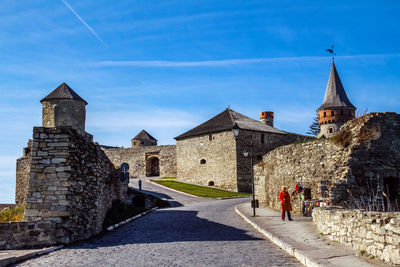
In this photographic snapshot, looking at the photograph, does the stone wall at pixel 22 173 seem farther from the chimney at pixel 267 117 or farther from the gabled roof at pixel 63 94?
the chimney at pixel 267 117

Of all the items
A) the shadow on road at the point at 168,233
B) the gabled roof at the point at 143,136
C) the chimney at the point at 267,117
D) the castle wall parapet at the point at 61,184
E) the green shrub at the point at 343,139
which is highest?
the chimney at the point at 267,117

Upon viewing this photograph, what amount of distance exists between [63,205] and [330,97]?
189 ft

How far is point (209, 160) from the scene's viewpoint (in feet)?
150

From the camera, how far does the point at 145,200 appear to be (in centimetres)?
2945

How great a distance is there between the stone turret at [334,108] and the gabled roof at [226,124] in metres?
17.9

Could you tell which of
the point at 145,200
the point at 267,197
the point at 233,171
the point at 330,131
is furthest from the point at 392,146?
the point at 330,131

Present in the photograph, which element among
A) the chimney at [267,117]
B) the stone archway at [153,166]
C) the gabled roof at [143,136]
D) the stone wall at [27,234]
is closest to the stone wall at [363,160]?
the stone wall at [27,234]

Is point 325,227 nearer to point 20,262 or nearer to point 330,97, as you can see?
point 20,262

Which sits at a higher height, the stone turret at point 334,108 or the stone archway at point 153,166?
the stone turret at point 334,108

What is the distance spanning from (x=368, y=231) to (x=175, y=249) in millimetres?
4484

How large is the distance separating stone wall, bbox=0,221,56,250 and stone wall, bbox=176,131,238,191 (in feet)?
→ 107

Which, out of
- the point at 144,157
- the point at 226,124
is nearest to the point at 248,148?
the point at 226,124

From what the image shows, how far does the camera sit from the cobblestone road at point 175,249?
27.9 feet

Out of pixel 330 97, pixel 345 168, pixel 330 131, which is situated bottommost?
pixel 345 168
